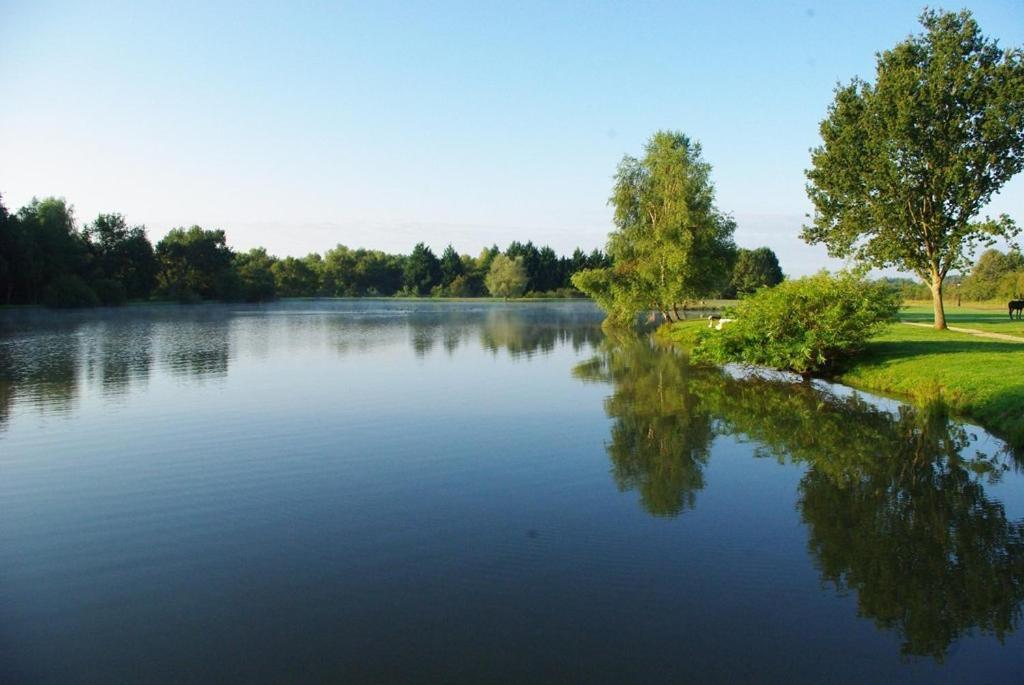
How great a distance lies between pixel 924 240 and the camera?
33656mm

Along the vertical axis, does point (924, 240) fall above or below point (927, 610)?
above

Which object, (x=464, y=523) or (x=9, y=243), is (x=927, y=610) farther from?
(x=9, y=243)

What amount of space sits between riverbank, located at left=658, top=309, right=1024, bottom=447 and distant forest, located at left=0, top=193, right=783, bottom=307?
635cm

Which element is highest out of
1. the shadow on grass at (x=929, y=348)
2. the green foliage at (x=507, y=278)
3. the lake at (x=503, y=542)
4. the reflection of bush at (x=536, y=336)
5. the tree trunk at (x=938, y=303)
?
the green foliage at (x=507, y=278)

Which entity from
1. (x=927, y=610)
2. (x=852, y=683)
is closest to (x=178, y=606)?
(x=852, y=683)

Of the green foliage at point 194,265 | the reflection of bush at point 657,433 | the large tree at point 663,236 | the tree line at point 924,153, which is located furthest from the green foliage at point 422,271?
the reflection of bush at point 657,433

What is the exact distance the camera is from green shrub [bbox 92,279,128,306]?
8650 centimetres

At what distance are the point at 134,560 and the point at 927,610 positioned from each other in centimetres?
835

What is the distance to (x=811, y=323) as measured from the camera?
23.5 meters

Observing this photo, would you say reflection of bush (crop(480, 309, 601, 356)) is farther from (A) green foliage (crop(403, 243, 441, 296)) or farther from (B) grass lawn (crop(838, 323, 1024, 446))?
(A) green foliage (crop(403, 243, 441, 296))

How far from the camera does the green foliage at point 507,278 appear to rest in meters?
137

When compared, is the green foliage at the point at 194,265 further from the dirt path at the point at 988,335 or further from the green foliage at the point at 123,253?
the dirt path at the point at 988,335

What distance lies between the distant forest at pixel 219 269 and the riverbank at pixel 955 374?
250 inches

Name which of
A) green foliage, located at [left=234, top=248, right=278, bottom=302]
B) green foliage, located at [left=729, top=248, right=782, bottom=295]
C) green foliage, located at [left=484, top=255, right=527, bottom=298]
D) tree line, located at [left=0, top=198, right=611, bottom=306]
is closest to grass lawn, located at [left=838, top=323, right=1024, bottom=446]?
tree line, located at [left=0, top=198, right=611, bottom=306]
